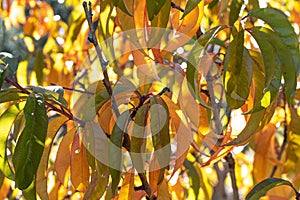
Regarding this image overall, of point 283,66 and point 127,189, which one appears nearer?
point 283,66

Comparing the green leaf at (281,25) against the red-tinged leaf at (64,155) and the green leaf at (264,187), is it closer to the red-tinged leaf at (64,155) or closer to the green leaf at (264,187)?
the green leaf at (264,187)

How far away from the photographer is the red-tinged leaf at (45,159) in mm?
809

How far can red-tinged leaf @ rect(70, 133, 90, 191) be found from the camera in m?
0.80

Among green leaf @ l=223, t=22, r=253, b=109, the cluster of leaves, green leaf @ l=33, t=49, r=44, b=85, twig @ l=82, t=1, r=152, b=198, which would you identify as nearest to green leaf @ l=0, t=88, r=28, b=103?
the cluster of leaves

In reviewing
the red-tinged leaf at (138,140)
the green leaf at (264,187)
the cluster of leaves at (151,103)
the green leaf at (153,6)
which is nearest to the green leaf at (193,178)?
the cluster of leaves at (151,103)

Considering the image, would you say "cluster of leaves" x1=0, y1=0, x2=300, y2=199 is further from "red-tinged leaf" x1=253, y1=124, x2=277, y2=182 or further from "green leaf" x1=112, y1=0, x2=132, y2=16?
"red-tinged leaf" x1=253, y1=124, x2=277, y2=182

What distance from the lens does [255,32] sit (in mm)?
691

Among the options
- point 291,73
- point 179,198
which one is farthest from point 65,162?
point 291,73

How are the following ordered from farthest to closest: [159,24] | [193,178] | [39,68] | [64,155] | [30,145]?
[39,68] → [193,178] → [64,155] → [159,24] → [30,145]

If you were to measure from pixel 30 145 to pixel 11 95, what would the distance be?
0.11 meters

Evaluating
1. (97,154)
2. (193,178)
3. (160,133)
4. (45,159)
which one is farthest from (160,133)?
(193,178)

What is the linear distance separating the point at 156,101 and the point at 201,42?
0.09m

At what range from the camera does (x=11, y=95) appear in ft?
2.29

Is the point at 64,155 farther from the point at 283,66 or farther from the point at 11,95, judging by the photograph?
the point at 283,66
